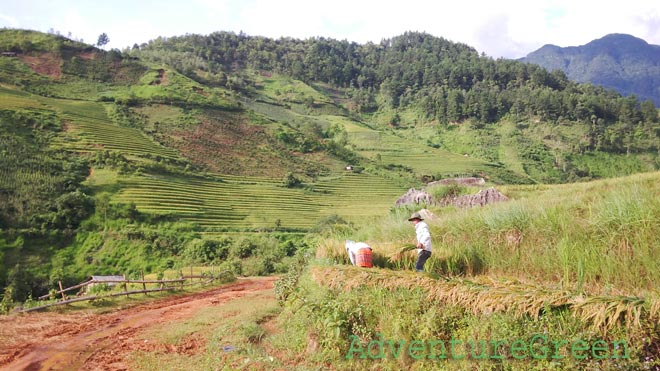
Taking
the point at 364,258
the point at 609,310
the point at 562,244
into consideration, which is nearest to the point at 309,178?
the point at 364,258

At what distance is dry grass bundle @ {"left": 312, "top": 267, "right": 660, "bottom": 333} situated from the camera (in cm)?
372

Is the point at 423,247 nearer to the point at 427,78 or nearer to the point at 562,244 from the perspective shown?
the point at 562,244

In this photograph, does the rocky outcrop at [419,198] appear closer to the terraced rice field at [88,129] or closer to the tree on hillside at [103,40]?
the terraced rice field at [88,129]

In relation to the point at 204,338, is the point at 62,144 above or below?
above

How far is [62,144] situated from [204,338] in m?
46.8

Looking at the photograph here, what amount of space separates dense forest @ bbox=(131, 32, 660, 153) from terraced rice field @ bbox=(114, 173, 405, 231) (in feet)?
181

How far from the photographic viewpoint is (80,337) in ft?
32.6

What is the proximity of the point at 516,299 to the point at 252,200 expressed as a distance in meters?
45.7

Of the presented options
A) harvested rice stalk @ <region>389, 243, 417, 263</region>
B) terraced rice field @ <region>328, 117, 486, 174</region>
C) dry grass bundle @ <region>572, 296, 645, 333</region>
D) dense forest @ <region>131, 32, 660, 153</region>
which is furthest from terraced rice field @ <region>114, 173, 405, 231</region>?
dense forest @ <region>131, 32, 660, 153</region>

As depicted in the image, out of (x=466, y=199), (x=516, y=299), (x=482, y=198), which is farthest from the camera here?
(x=466, y=199)

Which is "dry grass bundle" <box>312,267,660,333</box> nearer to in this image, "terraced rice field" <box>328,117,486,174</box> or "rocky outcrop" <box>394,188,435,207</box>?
"rocky outcrop" <box>394,188,435,207</box>

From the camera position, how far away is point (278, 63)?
146750 mm

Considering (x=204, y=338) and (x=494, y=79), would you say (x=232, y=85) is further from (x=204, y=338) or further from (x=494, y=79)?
(x=204, y=338)

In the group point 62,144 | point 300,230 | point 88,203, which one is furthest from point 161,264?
point 62,144
